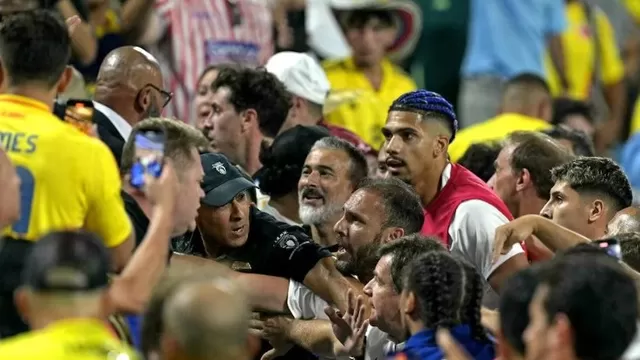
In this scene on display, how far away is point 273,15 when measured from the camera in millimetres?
11844

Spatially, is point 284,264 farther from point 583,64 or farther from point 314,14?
point 583,64

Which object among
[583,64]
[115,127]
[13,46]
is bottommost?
[583,64]

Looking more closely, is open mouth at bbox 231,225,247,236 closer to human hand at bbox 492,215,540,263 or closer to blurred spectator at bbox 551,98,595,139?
human hand at bbox 492,215,540,263

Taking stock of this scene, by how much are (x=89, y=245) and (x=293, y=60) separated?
5.25 metres

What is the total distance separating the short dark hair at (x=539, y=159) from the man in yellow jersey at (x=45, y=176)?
289 centimetres

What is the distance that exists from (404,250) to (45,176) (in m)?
1.47

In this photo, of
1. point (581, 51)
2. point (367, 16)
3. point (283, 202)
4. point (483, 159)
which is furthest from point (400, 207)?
point (581, 51)

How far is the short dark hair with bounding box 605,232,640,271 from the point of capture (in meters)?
7.12

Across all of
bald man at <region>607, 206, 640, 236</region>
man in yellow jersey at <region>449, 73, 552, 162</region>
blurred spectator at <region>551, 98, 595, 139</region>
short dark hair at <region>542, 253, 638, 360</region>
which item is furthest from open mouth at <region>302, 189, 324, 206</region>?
blurred spectator at <region>551, 98, 595, 139</region>

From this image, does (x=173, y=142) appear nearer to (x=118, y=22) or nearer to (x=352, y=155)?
(x=352, y=155)

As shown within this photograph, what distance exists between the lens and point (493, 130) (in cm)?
1120

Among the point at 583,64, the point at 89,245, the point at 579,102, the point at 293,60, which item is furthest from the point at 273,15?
the point at 89,245

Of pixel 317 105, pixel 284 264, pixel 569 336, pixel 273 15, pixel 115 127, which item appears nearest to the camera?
pixel 569 336

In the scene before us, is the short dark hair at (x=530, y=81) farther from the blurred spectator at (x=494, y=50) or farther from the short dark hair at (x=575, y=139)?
the short dark hair at (x=575, y=139)
